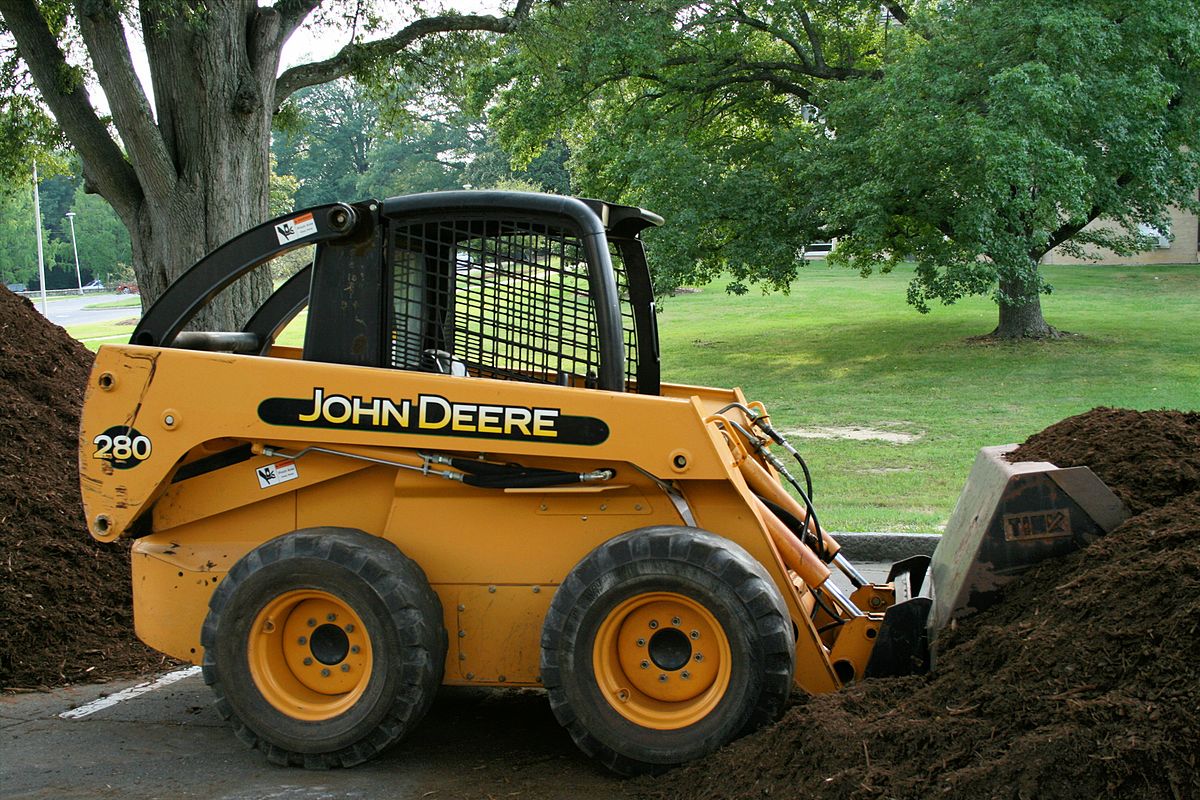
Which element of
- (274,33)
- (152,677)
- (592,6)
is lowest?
(152,677)

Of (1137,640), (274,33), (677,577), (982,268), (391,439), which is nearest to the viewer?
(1137,640)

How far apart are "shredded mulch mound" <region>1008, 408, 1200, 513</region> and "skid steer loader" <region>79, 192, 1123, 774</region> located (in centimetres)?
37

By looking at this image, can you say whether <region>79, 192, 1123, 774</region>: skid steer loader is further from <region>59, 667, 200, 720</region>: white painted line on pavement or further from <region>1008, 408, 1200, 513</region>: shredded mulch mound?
<region>59, 667, 200, 720</region>: white painted line on pavement

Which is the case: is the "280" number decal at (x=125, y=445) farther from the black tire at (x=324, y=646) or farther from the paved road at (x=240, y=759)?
the paved road at (x=240, y=759)

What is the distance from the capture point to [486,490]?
4.66 m

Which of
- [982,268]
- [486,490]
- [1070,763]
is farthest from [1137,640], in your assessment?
[982,268]

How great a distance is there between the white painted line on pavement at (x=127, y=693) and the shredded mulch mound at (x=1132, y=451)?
13.4 ft

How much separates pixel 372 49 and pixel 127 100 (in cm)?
326

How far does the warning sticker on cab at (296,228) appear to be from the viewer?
4.75 m

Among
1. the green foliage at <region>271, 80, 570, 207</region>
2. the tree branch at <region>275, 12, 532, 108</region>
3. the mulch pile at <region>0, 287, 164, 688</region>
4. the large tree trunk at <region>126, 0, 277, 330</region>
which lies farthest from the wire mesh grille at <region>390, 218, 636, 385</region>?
the green foliage at <region>271, 80, 570, 207</region>

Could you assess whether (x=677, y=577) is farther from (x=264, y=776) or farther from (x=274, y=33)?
(x=274, y=33)

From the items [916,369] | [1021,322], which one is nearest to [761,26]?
[916,369]


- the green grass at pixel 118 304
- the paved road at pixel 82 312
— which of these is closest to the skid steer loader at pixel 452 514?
the paved road at pixel 82 312

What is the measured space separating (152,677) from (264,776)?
1.63 metres
